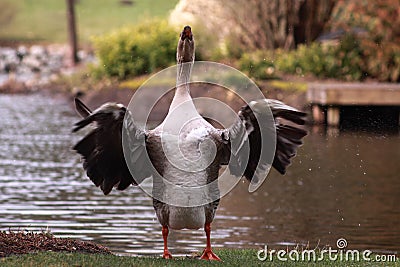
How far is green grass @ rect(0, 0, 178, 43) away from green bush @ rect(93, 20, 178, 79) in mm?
35939

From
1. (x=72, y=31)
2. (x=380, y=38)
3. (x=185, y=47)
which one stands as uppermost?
(x=185, y=47)

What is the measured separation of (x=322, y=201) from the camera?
14102mm

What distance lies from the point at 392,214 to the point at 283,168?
4.92 m

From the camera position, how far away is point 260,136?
8.28 meters

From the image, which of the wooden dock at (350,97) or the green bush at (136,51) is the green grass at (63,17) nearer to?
the green bush at (136,51)

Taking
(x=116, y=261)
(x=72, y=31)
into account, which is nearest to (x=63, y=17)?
(x=72, y=31)

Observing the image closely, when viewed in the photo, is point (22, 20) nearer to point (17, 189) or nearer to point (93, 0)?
point (93, 0)

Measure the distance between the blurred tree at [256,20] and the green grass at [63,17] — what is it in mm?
36070

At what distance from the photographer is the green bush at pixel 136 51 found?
30.5 meters

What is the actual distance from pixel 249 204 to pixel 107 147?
240 inches

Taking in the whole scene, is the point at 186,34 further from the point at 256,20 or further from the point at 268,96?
the point at 256,20

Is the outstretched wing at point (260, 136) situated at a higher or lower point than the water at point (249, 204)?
higher

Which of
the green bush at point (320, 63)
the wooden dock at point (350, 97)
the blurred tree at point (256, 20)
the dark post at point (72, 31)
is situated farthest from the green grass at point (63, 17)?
A: the wooden dock at point (350, 97)

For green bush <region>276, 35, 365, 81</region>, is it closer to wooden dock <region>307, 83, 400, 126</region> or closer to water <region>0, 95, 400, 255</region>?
wooden dock <region>307, 83, 400, 126</region>
